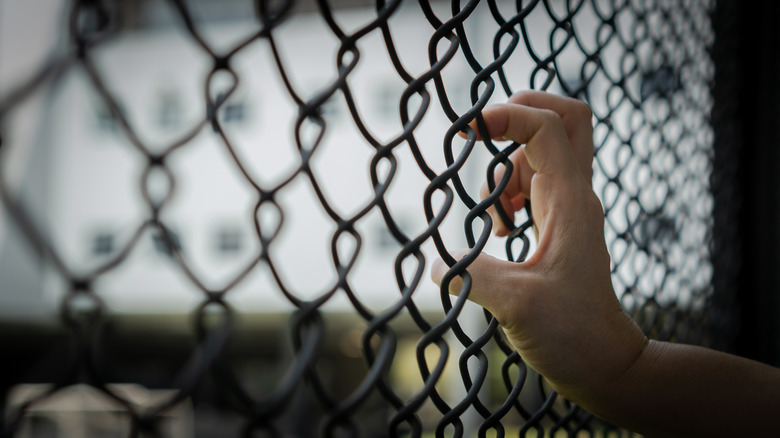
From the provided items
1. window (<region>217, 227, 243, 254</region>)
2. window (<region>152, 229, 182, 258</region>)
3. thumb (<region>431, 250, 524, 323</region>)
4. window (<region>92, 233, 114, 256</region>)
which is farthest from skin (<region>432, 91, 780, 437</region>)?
window (<region>92, 233, 114, 256</region>)

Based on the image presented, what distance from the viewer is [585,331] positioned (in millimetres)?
518

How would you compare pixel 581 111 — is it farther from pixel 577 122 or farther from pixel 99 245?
pixel 99 245

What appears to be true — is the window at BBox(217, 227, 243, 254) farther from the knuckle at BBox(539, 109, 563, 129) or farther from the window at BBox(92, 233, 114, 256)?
the knuckle at BBox(539, 109, 563, 129)

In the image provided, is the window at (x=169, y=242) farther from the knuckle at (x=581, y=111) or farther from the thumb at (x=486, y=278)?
the knuckle at (x=581, y=111)

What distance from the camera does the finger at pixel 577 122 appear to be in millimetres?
596

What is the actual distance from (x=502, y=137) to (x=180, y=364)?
16241 millimetres

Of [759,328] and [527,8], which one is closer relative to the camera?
[527,8]

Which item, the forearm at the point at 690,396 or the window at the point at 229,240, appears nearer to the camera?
the forearm at the point at 690,396

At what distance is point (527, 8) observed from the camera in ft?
1.99

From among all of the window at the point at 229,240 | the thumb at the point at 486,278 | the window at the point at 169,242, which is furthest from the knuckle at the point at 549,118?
the window at the point at 229,240

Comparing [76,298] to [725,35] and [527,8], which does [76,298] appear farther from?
[725,35]

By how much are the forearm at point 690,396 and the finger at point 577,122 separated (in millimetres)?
194

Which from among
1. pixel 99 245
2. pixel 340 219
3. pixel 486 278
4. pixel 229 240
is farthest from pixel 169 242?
pixel 99 245

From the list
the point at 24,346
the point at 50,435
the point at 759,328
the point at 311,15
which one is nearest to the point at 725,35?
the point at 759,328
